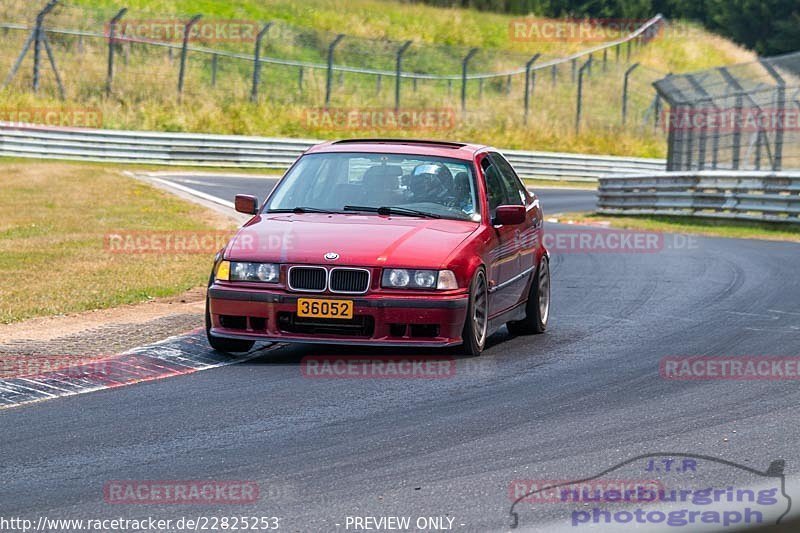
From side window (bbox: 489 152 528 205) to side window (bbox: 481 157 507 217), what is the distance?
0.09m

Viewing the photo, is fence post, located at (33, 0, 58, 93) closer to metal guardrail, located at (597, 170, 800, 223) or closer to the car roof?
metal guardrail, located at (597, 170, 800, 223)

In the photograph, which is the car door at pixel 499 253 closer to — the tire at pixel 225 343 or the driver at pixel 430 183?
the driver at pixel 430 183

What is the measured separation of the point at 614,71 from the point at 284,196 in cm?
4278

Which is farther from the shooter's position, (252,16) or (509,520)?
(252,16)

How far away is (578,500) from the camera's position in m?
4.89

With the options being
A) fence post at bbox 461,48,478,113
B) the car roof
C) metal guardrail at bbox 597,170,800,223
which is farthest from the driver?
fence post at bbox 461,48,478,113

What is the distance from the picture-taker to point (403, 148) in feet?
32.1

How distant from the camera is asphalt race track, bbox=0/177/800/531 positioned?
4969mm

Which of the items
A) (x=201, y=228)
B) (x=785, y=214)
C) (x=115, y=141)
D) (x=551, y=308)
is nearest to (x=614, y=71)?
(x=115, y=141)

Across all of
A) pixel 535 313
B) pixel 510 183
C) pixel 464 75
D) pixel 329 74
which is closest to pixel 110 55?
pixel 329 74

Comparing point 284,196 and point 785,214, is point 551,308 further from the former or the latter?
point 785,214

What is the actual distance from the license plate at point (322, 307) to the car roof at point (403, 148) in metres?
1.80

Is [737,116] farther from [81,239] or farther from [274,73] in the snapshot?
[274,73]

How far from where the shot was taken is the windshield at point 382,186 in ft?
30.5
